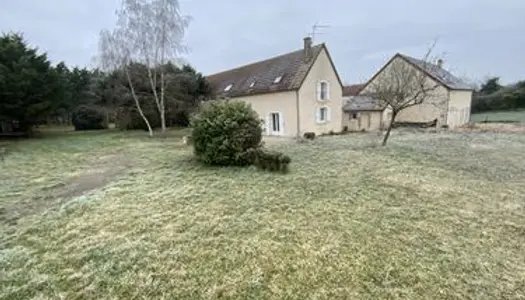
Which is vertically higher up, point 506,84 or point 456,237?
point 506,84

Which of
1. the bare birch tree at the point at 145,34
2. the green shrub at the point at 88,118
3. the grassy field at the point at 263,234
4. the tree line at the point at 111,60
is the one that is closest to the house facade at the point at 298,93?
the bare birch tree at the point at 145,34

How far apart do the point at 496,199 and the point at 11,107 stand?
2177 cm

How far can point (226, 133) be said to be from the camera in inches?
327

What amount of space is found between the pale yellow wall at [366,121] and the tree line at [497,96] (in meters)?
21.1

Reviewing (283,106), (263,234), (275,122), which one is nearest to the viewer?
(263,234)

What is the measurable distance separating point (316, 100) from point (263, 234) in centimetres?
1506

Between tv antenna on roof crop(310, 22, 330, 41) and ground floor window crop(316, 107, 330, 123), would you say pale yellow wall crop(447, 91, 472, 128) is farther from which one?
tv antenna on roof crop(310, 22, 330, 41)

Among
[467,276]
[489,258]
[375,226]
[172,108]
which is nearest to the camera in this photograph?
[467,276]

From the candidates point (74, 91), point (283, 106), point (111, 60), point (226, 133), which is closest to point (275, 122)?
point (283, 106)

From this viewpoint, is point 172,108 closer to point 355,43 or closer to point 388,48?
point 355,43

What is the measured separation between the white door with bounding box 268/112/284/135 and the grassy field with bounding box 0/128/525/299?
33.9 feet

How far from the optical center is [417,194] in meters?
5.96

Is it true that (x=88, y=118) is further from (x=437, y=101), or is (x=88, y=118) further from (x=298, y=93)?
(x=437, y=101)

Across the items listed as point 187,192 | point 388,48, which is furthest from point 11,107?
point 388,48
